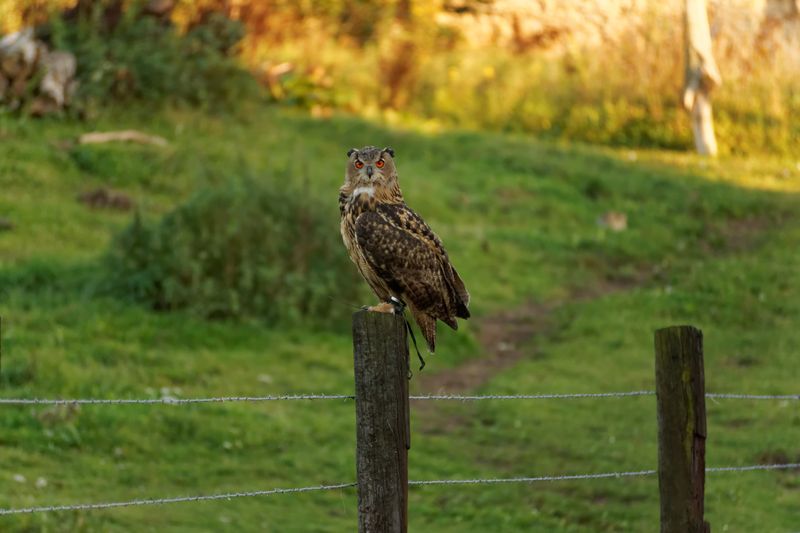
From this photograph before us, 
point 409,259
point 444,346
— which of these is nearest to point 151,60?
point 444,346

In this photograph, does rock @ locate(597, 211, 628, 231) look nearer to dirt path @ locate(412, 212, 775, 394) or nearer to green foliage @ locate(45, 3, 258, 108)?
dirt path @ locate(412, 212, 775, 394)

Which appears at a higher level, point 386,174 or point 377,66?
point 377,66

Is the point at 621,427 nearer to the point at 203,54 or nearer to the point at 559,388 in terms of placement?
the point at 559,388

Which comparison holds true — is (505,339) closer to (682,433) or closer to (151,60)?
(151,60)

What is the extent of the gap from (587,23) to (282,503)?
715 inches

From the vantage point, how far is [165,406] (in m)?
10.0

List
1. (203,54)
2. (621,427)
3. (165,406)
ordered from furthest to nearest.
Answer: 1. (203,54)
2. (621,427)
3. (165,406)

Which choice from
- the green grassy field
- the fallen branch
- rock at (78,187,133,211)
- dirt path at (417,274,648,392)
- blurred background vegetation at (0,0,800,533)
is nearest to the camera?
the green grassy field

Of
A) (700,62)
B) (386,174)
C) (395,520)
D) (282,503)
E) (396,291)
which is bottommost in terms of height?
(282,503)

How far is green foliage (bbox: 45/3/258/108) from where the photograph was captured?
18.1 m

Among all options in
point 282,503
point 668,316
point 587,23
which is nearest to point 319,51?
point 587,23

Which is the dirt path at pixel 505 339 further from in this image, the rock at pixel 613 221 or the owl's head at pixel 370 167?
the owl's head at pixel 370 167

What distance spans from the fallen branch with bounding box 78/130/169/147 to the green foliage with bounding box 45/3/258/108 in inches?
36.2

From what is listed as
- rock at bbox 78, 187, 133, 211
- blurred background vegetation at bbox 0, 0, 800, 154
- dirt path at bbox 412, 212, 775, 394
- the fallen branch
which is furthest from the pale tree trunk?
rock at bbox 78, 187, 133, 211
